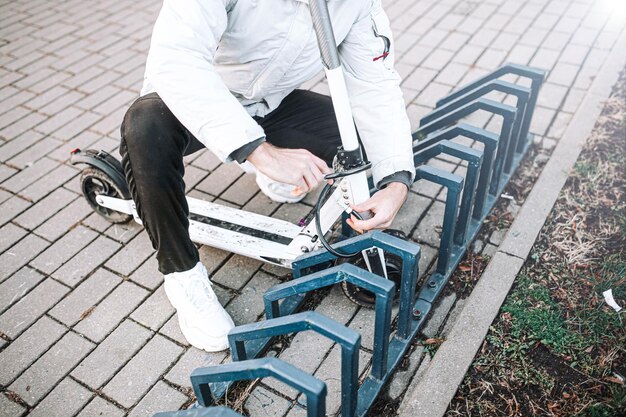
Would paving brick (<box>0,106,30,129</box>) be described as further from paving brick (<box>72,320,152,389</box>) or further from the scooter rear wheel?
paving brick (<box>72,320,152,389</box>)

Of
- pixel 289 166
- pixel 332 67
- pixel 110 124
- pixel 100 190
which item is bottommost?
pixel 110 124

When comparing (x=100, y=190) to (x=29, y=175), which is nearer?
(x=100, y=190)

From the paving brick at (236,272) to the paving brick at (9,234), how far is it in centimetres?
126

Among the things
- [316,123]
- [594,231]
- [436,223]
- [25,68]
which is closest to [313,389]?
[316,123]

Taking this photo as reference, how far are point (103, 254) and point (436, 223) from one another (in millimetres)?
1919

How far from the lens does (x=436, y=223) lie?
3029 millimetres

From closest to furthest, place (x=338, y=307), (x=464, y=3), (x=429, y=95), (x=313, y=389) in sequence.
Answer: (x=313, y=389)
(x=338, y=307)
(x=429, y=95)
(x=464, y=3)

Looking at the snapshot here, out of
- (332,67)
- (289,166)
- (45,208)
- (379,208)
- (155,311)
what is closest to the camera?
(332,67)

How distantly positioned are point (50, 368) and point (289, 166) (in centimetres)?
150

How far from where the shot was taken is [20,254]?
2.98 m

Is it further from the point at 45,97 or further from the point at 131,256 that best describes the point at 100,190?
the point at 45,97

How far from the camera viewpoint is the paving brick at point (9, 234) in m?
3.05

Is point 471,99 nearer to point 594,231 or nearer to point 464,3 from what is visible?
point 594,231

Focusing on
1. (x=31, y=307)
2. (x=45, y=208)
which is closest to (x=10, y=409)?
(x=31, y=307)
